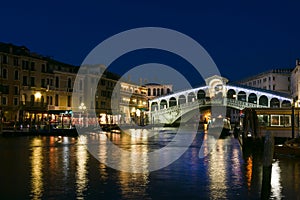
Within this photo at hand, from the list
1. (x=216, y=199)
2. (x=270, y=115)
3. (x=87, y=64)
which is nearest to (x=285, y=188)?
(x=216, y=199)

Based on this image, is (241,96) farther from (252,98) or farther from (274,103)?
(274,103)

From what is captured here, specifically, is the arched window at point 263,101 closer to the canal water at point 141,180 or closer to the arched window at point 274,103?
the arched window at point 274,103

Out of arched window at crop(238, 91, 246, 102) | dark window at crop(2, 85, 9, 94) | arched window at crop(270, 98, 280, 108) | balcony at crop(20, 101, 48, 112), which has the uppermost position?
arched window at crop(238, 91, 246, 102)

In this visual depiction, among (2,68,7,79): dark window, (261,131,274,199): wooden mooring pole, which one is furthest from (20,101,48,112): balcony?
(261,131,274,199): wooden mooring pole

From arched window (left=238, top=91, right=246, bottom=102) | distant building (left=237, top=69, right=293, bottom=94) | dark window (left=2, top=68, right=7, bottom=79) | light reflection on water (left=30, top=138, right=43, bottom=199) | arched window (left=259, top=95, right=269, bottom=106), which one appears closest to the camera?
light reflection on water (left=30, top=138, right=43, bottom=199)

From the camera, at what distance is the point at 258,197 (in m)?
10.5

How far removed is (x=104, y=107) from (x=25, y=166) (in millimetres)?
70103

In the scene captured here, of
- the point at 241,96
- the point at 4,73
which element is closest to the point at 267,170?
the point at 4,73

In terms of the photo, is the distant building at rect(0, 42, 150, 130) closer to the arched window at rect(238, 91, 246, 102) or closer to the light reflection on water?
the arched window at rect(238, 91, 246, 102)

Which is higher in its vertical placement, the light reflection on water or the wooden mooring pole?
the wooden mooring pole

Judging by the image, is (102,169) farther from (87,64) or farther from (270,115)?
(87,64)

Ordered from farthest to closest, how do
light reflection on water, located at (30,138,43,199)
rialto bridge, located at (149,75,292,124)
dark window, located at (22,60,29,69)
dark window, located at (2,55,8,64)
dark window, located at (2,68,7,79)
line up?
rialto bridge, located at (149,75,292,124) → dark window, located at (22,60,29,69) → dark window, located at (2,68,7,79) → dark window, located at (2,55,8,64) → light reflection on water, located at (30,138,43,199)

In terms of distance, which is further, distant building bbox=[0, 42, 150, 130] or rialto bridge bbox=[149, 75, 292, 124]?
rialto bridge bbox=[149, 75, 292, 124]

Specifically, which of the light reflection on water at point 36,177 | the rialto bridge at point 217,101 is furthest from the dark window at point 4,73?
the light reflection on water at point 36,177
